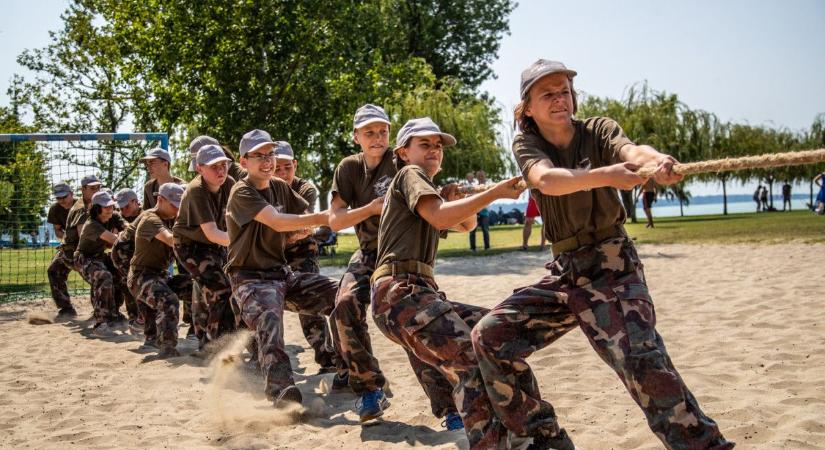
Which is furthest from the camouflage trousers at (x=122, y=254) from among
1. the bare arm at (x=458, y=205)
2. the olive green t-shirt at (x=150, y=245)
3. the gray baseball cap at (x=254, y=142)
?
the bare arm at (x=458, y=205)

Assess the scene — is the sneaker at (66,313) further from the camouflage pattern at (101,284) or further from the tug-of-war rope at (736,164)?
the tug-of-war rope at (736,164)

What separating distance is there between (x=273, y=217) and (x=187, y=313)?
15.3ft

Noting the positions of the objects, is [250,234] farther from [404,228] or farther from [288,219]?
[404,228]

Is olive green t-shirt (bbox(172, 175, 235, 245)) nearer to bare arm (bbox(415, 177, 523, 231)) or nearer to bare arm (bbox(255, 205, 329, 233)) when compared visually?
bare arm (bbox(255, 205, 329, 233))

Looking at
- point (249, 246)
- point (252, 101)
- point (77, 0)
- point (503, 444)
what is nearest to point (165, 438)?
point (249, 246)

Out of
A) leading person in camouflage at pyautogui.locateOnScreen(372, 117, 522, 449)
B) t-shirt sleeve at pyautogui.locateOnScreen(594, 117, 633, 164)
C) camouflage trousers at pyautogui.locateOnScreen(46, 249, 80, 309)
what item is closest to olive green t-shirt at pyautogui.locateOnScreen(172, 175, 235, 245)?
leading person in camouflage at pyautogui.locateOnScreen(372, 117, 522, 449)

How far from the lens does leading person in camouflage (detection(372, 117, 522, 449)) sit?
418cm

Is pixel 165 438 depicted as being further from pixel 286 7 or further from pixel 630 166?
pixel 286 7

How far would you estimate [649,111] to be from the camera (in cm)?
3916

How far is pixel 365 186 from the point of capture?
19.5 ft

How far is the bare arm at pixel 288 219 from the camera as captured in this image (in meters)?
5.84

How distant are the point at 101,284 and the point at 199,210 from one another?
13.3 feet

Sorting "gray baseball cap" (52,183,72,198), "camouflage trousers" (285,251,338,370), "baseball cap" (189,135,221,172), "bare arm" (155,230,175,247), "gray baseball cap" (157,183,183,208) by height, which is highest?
"baseball cap" (189,135,221,172)

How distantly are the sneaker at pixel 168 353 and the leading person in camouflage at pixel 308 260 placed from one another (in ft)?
5.60
